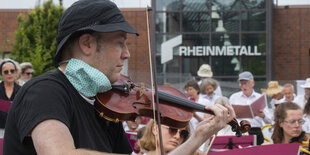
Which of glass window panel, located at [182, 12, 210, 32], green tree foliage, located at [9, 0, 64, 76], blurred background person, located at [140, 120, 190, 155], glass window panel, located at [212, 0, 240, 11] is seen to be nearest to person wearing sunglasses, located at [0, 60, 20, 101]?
blurred background person, located at [140, 120, 190, 155]

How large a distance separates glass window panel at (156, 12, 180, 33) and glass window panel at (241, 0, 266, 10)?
8.08 feet

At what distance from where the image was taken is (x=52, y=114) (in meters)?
1.49

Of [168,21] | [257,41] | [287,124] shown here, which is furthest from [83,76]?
[257,41]

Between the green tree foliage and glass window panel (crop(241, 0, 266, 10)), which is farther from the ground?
glass window panel (crop(241, 0, 266, 10))

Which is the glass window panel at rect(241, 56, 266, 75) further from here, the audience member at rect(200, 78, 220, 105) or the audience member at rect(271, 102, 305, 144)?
the audience member at rect(271, 102, 305, 144)

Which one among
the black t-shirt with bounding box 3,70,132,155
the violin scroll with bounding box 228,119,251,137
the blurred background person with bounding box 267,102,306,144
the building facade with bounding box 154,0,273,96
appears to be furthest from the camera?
the building facade with bounding box 154,0,273,96

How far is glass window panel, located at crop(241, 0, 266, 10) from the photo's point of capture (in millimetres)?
16578

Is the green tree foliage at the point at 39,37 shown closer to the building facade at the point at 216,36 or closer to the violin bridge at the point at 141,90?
the building facade at the point at 216,36

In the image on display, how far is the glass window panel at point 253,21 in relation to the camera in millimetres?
16625

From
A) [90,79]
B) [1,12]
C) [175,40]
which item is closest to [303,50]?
[175,40]

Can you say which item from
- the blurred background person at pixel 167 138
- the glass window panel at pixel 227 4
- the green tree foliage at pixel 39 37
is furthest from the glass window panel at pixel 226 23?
the blurred background person at pixel 167 138

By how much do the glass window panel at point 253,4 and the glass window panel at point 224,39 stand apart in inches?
46.2

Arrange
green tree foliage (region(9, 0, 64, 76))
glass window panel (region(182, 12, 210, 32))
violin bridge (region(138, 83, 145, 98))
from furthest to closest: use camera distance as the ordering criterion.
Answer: glass window panel (region(182, 12, 210, 32)), green tree foliage (region(9, 0, 64, 76)), violin bridge (region(138, 83, 145, 98))

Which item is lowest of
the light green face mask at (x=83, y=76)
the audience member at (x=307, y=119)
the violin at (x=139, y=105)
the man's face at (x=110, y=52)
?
the audience member at (x=307, y=119)
